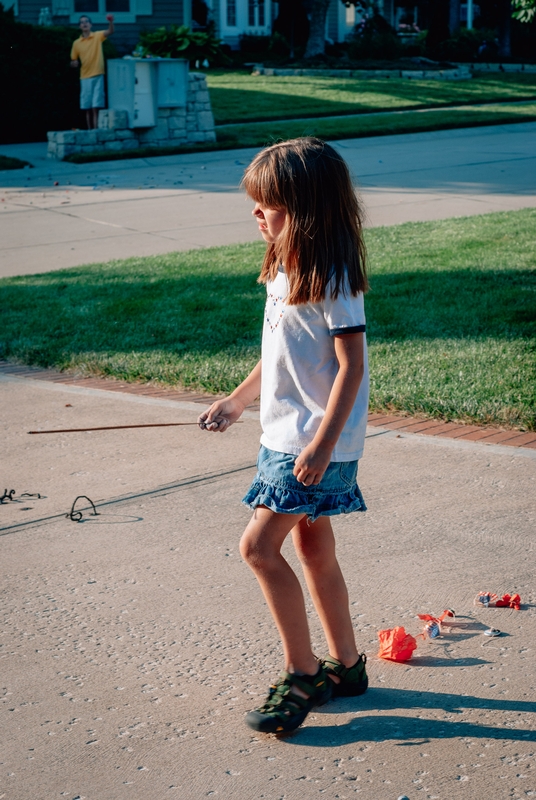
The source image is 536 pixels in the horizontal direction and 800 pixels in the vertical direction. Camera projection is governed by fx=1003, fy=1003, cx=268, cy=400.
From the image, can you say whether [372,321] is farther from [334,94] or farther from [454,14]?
[454,14]

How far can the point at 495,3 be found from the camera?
136 feet

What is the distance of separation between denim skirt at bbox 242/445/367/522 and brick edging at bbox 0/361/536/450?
2349 millimetres

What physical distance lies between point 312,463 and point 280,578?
348mm

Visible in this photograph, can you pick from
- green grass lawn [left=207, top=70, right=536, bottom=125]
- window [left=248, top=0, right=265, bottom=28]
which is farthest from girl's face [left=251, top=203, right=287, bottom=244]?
window [left=248, top=0, right=265, bottom=28]

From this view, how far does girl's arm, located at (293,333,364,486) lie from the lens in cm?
245

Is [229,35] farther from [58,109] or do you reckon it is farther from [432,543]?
[432,543]

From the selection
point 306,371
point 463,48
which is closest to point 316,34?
point 463,48

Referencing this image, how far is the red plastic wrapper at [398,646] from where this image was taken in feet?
9.66

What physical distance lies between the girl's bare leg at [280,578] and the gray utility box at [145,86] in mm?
16868

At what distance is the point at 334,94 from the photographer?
25.4 meters

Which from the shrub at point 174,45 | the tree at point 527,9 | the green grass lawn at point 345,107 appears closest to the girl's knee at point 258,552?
the tree at point 527,9

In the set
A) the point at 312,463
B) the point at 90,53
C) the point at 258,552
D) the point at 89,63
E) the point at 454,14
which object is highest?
the point at 454,14

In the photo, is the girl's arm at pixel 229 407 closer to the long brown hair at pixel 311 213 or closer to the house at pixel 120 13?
the long brown hair at pixel 311 213

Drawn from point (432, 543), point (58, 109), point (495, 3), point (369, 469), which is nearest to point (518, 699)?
point (432, 543)
